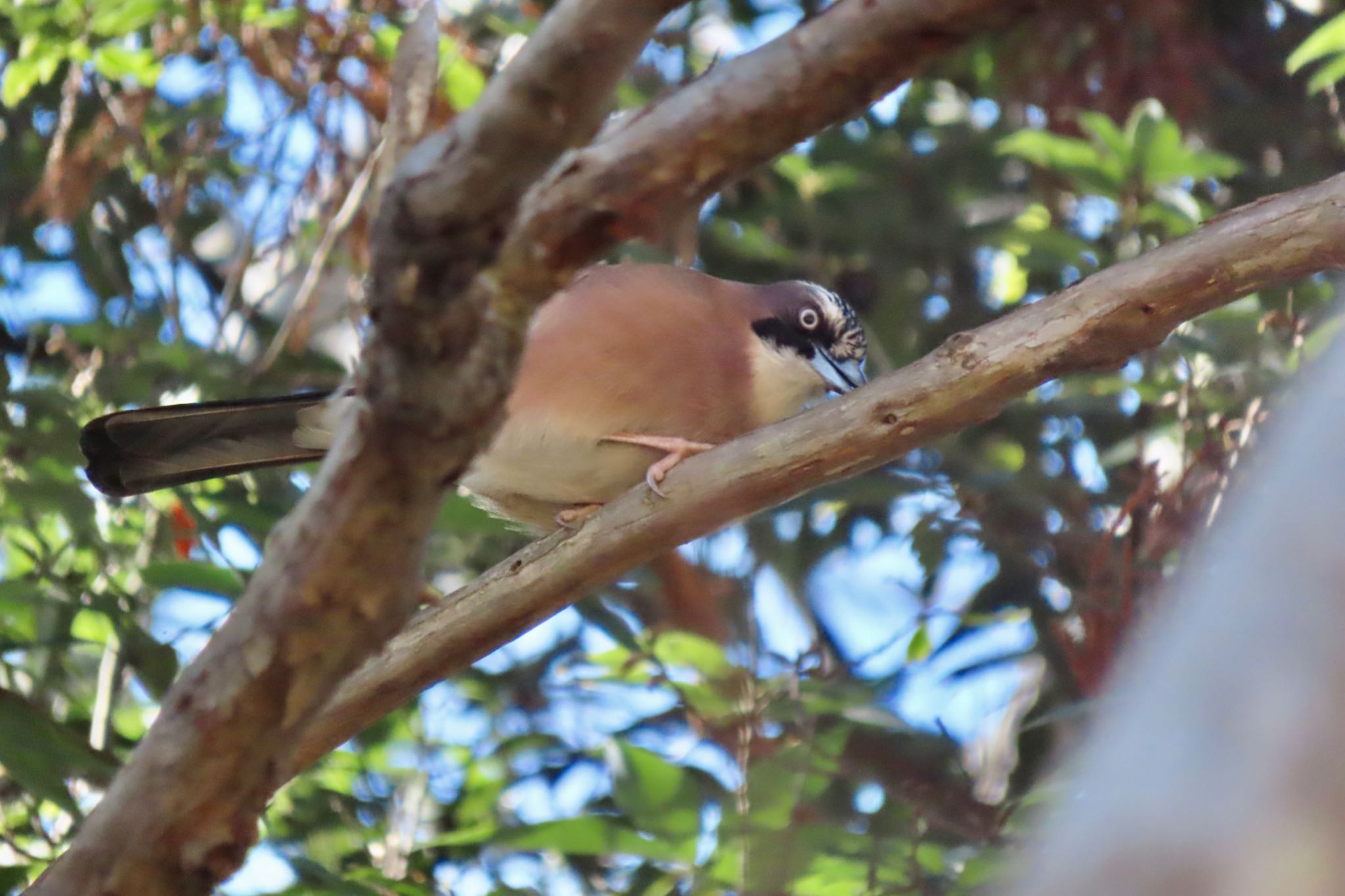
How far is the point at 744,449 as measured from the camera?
3.00 meters

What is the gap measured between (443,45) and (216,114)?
0.79 metres

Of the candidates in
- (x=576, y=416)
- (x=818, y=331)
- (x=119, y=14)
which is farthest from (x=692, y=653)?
(x=119, y=14)

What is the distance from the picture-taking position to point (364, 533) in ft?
6.37

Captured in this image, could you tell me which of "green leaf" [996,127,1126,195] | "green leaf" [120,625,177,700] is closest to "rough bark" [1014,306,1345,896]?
"green leaf" [120,625,177,700]

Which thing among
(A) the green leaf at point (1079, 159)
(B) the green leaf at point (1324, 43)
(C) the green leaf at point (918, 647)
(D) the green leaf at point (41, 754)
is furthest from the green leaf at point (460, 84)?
(B) the green leaf at point (1324, 43)

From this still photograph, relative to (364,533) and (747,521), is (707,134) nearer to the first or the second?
(364,533)

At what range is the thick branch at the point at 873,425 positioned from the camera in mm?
2775

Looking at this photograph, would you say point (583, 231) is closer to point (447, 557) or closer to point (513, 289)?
point (513, 289)

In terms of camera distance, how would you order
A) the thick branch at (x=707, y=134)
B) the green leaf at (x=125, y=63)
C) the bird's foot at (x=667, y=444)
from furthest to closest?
the green leaf at (x=125, y=63) < the bird's foot at (x=667, y=444) < the thick branch at (x=707, y=134)

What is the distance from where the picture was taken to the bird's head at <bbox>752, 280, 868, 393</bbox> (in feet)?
15.7

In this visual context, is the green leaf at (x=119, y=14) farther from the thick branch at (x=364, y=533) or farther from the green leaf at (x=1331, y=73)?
the green leaf at (x=1331, y=73)

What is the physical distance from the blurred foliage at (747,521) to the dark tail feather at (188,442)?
17 cm

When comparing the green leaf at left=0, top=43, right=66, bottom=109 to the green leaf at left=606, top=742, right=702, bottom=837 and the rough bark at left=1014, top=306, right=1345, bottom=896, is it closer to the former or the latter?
the green leaf at left=606, top=742, right=702, bottom=837

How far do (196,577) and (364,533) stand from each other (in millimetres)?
2277
